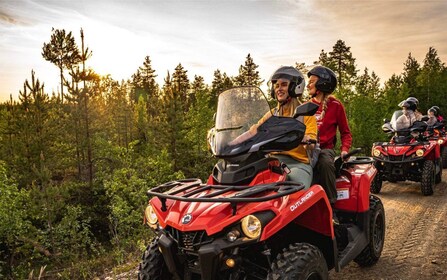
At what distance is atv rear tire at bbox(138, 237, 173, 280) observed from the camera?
11.4 ft

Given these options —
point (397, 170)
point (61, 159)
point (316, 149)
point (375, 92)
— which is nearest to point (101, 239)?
point (61, 159)

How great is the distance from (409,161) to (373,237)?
19.8 feet

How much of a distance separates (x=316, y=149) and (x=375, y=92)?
28906 millimetres

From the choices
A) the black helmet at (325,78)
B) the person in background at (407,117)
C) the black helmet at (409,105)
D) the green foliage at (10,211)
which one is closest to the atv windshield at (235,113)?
the black helmet at (325,78)

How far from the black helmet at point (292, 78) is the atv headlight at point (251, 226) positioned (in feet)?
5.71

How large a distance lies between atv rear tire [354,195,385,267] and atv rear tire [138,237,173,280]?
9.55 feet

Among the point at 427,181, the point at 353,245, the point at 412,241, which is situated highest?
the point at 353,245

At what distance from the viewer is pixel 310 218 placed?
3.70 metres

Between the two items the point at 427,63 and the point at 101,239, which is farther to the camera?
Result: the point at 427,63

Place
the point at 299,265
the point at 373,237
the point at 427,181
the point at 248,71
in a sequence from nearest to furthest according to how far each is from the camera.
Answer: the point at 299,265, the point at 373,237, the point at 427,181, the point at 248,71

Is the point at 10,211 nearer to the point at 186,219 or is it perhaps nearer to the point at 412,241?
the point at 412,241

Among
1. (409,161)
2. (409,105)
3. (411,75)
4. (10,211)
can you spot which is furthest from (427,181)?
(411,75)

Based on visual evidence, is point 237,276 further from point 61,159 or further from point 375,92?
point 375,92

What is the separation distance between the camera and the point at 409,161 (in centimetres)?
1037
